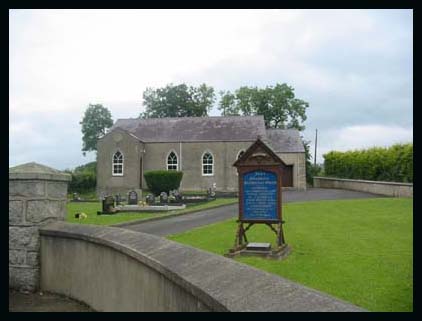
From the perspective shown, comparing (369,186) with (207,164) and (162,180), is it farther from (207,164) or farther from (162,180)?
(207,164)

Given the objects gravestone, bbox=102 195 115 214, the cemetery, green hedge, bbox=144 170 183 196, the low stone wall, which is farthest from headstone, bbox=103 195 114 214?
the low stone wall

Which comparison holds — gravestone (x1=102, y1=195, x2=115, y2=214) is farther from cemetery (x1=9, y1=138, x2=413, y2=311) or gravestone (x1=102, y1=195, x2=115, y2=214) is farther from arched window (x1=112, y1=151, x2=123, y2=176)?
arched window (x1=112, y1=151, x2=123, y2=176)

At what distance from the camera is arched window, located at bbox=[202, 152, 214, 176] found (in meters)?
41.6

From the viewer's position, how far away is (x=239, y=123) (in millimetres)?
42938

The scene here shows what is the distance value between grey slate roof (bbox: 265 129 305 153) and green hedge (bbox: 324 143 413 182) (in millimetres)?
3482

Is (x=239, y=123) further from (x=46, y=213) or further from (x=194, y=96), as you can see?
(x=46, y=213)

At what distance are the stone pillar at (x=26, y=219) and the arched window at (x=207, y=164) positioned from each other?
117 feet

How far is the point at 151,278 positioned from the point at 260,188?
6.34 m

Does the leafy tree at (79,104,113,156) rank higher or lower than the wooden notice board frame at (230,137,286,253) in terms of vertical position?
higher

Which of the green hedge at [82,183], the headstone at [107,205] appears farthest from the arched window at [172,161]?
the headstone at [107,205]

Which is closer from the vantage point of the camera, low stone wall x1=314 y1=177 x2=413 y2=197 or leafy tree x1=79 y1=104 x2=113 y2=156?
low stone wall x1=314 y1=177 x2=413 y2=197

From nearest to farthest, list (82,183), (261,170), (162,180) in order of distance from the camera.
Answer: (261,170) < (162,180) < (82,183)

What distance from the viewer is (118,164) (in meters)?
40.7

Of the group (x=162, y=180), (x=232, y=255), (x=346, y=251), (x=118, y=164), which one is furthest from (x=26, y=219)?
(x=118, y=164)
